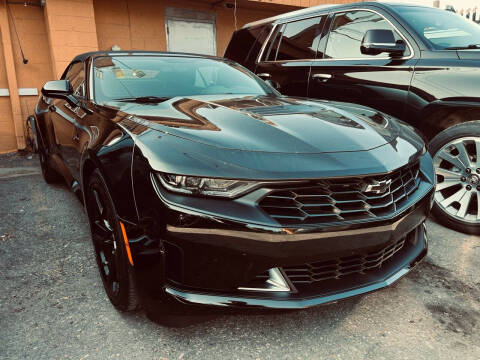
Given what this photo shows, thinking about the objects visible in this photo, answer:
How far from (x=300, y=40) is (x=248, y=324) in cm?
332

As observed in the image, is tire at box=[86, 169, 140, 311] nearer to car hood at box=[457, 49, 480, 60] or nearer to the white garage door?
car hood at box=[457, 49, 480, 60]

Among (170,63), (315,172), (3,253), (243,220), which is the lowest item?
(3,253)

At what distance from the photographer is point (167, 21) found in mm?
8055

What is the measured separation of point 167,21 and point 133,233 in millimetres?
7490

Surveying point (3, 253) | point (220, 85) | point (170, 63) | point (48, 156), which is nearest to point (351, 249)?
point (220, 85)

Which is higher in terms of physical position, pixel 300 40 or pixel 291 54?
pixel 300 40

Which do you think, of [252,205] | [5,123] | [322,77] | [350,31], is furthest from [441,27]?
[5,123]

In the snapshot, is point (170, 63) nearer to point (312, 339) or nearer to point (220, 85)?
point (220, 85)

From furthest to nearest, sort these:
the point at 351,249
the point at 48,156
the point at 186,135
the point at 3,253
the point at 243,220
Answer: the point at 48,156 → the point at 3,253 → the point at 186,135 → the point at 351,249 → the point at 243,220

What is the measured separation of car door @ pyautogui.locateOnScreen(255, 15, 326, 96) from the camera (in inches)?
159

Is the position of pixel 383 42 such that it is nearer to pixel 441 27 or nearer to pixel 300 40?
pixel 441 27

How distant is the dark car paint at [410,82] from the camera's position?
2.80 meters

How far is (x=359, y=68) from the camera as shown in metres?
3.49

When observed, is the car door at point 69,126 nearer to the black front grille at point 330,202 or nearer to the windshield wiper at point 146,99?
the windshield wiper at point 146,99
